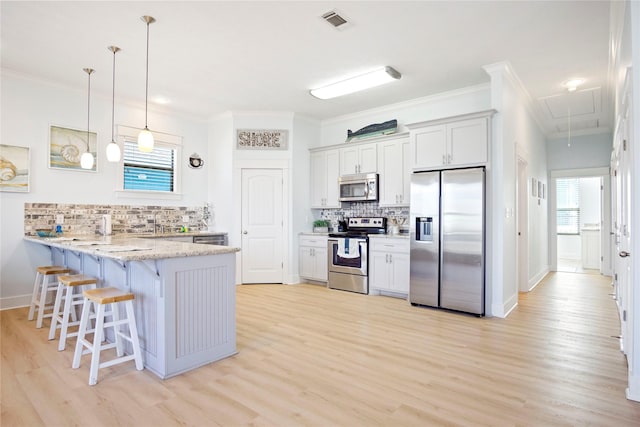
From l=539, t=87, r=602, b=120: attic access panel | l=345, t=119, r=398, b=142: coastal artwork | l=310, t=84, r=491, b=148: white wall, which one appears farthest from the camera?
l=345, t=119, r=398, b=142: coastal artwork

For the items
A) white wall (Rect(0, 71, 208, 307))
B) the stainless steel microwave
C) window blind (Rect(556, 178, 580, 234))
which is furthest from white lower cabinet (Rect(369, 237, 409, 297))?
window blind (Rect(556, 178, 580, 234))

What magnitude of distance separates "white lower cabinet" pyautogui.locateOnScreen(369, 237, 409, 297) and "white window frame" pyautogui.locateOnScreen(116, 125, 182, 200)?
10.8ft

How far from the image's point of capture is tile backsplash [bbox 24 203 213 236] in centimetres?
446

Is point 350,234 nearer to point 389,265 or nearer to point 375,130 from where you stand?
point 389,265

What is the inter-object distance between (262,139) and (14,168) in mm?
3288

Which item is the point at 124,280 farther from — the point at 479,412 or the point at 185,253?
the point at 479,412

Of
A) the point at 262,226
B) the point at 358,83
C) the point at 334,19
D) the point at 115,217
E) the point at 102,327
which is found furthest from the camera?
the point at 262,226

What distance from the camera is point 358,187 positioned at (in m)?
5.73

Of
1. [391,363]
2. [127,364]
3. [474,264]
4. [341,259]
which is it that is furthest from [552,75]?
[127,364]

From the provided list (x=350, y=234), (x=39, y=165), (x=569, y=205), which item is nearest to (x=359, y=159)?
(x=350, y=234)

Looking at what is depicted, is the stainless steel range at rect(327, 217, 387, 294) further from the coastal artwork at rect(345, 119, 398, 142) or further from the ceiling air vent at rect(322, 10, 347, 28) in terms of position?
the ceiling air vent at rect(322, 10, 347, 28)

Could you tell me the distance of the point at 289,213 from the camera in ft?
19.6

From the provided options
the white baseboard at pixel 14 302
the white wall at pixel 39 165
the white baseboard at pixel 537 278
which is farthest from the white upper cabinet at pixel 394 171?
the white baseboard at pixel 14 302

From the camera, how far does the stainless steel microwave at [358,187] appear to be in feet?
18.2
